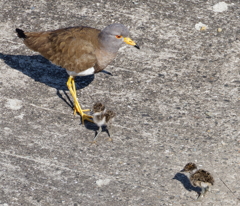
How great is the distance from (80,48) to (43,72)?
1.05m

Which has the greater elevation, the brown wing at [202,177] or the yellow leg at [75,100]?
the brown wing at [202,177]

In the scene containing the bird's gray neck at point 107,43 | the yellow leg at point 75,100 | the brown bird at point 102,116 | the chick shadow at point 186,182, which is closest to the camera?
the chick shadow at point 186,182

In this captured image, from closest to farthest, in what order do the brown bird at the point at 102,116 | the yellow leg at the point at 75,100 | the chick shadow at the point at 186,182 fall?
the chick shadow at the point at 186,182
the brown bird at the point at 102,116
the yellow leg at the point at 75,100

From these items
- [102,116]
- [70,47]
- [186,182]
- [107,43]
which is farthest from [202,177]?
[70,47]

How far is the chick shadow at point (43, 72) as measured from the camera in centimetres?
686

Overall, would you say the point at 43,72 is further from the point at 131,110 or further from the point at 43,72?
the point at 131,110

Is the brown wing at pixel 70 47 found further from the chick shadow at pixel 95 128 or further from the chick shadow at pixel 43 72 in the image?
the chick shadow at pixel 95 128

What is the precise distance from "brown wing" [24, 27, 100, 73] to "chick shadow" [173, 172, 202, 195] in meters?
2.05

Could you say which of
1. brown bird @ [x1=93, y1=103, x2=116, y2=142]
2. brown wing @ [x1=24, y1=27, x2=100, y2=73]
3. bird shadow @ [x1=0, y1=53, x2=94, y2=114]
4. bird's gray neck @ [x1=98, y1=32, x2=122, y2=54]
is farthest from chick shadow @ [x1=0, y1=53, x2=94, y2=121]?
brown bird @ [x1=93, y1=103, x2=116, y2=142]

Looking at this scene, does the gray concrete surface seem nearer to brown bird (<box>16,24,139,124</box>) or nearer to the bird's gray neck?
brown bird (<box>16,24,139,124</box>)

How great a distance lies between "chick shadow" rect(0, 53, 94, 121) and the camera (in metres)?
6.86

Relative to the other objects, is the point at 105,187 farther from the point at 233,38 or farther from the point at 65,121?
the point at 233,38

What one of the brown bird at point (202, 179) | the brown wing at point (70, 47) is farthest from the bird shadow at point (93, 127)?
the brown bird at point (202, 179)

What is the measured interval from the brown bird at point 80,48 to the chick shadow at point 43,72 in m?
0.28
